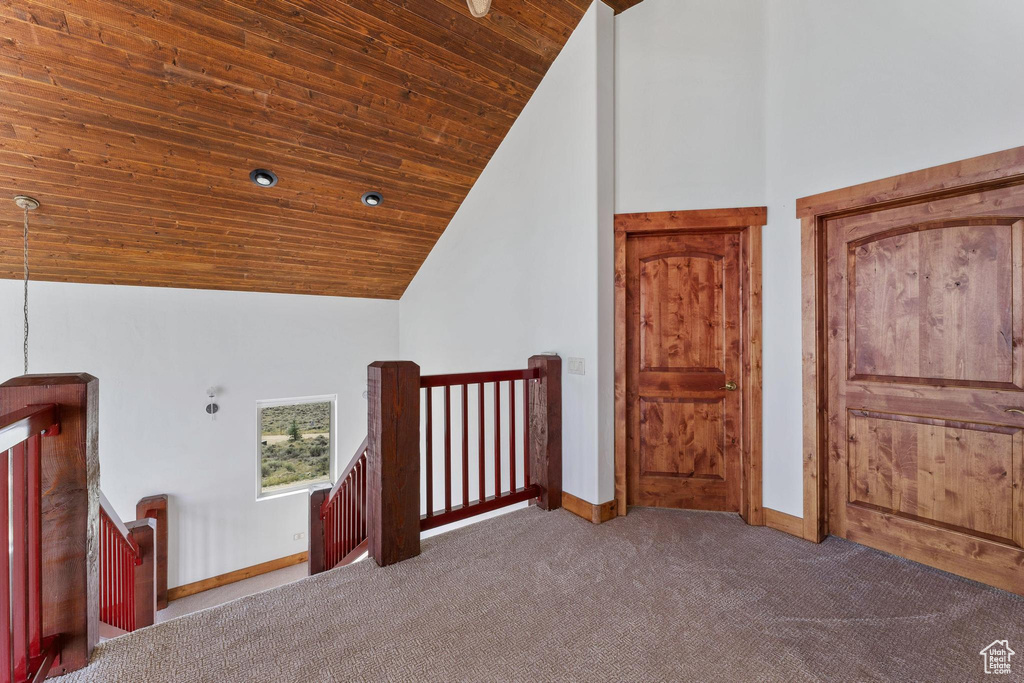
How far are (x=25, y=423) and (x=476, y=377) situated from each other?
1.85 m

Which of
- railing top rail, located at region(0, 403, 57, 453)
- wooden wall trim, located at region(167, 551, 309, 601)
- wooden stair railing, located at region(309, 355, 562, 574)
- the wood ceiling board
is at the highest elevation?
the wood ceiling board

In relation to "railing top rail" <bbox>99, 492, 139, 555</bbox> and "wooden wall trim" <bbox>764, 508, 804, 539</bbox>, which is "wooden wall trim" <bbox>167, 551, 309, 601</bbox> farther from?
"wooden wall trim" <bbox>764, 508, 804, 539</bbox>

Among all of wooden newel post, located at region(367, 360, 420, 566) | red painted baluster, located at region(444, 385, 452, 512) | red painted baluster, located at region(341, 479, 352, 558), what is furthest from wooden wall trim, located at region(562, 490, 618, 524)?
red painted baluster, located at region(341, 479, 352, 558)

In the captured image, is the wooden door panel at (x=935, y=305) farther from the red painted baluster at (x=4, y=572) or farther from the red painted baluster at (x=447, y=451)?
the red painted baluster at (x=4, y=572)

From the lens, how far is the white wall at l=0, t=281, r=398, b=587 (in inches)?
171

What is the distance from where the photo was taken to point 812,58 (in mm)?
2518

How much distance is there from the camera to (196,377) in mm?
4926

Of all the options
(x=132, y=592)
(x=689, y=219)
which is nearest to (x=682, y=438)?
(x=689, y=219)

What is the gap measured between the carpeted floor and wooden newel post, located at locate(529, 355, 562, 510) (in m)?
0.53

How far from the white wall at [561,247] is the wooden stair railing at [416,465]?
0.18m

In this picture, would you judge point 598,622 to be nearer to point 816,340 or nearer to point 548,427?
point 548,427

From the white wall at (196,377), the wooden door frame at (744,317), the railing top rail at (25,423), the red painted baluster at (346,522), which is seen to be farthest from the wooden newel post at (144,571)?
the wooden door frame at (744,317)

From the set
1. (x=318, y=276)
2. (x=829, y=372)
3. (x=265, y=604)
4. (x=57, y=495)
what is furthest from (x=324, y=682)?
(x=318, y=276)

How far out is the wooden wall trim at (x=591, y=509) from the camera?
8.96 feet
